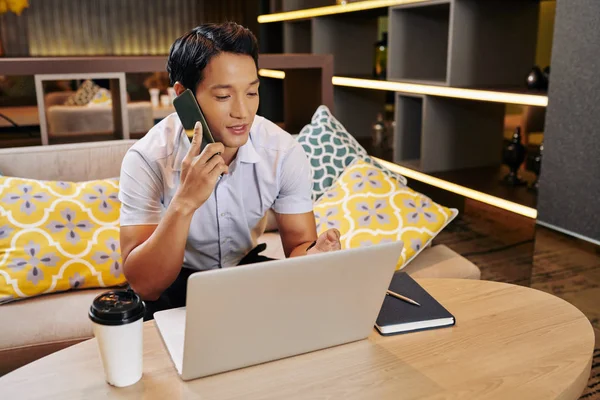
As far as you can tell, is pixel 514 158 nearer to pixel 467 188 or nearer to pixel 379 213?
pixel 467 188

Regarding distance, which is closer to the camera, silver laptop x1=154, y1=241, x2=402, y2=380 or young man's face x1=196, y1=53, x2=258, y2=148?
silver laptop x1=154, y1=241, x2=402, y2=380

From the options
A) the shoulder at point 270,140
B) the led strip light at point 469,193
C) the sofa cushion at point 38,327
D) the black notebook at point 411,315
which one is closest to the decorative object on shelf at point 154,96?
the led strip light at point 469,193

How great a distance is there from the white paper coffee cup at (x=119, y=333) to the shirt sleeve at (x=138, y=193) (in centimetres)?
41

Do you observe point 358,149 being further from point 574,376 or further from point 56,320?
point 574,376

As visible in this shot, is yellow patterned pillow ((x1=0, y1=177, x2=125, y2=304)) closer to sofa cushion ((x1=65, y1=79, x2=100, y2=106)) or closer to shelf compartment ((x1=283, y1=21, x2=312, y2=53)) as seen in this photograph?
shelf compartment ((x1=283, y1=21, x2=312, y2=53))

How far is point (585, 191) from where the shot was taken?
1869 millimetres

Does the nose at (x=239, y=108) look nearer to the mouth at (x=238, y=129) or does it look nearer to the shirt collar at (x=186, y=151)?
the mouth at (x=238, y=129)

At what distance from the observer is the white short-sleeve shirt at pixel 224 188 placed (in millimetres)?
1236

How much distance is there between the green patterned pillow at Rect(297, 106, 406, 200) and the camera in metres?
2.01

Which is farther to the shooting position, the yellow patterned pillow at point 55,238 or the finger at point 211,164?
the yellow patterned pillow at point 55,238

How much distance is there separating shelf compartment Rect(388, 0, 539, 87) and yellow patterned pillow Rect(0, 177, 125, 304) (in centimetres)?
164

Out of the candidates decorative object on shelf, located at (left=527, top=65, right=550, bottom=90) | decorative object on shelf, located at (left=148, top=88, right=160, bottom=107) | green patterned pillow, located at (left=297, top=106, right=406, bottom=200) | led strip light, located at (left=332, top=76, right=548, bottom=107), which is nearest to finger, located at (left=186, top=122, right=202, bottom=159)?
green patterned pillow, located at (left=297, top=106, right=406, bottom=200)

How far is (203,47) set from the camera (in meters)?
1.16

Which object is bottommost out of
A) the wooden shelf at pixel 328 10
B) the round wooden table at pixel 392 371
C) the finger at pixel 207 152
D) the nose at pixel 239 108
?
the round wooden table at pixel 392 371
